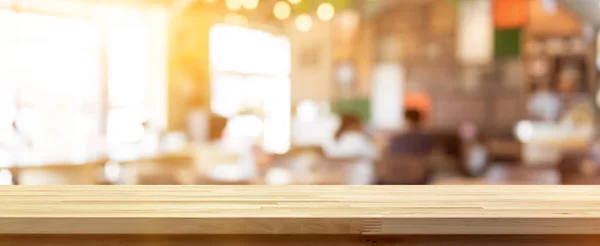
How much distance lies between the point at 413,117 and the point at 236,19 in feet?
15.5

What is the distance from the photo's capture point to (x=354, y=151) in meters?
7.79

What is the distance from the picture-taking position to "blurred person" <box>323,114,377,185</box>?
6.41m

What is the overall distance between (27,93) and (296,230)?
786 centimetres

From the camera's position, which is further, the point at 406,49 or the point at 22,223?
the point at 406,49

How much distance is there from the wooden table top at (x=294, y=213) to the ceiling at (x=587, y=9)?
37.7 feet

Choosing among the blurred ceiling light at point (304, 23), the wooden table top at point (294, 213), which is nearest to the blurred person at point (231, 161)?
the blurred ceiling light at point (304, 23)

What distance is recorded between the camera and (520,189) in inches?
50.8

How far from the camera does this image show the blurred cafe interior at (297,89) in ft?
24.4

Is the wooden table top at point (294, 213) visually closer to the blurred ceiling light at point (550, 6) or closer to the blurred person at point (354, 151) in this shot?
the blurred person at point (354, 151)

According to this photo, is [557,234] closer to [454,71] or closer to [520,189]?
[520,189]

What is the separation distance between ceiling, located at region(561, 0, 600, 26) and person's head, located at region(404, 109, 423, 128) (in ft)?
18.4

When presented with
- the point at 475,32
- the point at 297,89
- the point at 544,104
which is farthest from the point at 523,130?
the point at 297,89

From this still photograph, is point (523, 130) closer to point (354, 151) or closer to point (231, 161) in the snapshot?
point (354, 151)

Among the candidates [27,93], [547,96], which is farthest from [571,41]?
[27,93]
